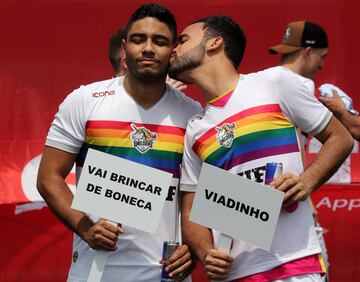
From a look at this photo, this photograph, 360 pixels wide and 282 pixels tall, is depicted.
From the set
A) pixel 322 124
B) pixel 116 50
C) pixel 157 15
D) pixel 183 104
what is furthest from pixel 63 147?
pixel 116 50

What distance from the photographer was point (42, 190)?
170 inches

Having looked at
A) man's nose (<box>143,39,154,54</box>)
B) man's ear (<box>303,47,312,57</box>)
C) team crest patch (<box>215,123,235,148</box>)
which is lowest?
team crest patch (<box>215,123,235,148</box>)

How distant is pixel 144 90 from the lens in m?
4.34

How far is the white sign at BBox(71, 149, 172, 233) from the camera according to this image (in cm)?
399

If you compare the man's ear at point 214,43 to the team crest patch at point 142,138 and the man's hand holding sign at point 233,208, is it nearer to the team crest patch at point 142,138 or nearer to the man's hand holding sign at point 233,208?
the team crest patch at point 142,138

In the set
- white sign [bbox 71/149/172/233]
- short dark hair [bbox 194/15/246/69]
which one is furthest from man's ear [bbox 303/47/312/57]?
white sign [bbox 71/149/172/233]

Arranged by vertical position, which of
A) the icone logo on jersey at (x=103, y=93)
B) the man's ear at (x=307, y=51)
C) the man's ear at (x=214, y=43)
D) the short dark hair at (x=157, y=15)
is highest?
the short dark hair at (x=157, y=15)

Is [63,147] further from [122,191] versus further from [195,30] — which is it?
[195,30]

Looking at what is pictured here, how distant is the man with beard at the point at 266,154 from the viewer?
12.9 ft

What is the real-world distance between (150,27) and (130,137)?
481mm

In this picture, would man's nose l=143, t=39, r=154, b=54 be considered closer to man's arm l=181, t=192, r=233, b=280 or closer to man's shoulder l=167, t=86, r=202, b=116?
man's shoulder l=167, t=86, r=202, b=116

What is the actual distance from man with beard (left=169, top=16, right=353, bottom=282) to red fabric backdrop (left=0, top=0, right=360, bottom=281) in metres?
2.70

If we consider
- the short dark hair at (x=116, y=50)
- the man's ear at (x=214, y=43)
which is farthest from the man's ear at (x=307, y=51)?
the man's ear at (x=214, y=43)

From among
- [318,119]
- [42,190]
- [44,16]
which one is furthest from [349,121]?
[44,16]
